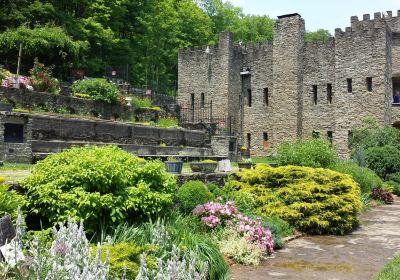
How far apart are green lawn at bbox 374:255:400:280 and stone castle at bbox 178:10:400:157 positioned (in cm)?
2226

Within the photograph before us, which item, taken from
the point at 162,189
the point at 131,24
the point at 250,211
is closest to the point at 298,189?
the point at 250,211

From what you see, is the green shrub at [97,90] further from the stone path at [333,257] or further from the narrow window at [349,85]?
the narrow window at [349,85]

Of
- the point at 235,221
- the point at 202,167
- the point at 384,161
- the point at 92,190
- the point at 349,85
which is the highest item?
the point at 349,85

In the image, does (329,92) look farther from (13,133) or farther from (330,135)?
(13,133)

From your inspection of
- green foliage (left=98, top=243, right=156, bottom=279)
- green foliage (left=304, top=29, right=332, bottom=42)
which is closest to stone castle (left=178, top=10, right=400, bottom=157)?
green foliage (left=304, top=29, right=332, bottom=42)

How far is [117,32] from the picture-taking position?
38125 millimetres

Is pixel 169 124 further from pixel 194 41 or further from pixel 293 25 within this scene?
pixel 194 41

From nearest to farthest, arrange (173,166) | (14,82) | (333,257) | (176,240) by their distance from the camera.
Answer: (176,240) → (333,257) → (173,166) → (14,82)

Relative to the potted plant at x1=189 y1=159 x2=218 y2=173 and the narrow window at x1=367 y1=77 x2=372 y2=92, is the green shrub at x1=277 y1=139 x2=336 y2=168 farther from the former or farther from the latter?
the narrow window at x1=367 y1=77 x2=372 y2=92

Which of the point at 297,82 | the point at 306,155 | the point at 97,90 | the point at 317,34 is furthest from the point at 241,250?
the point at 317,34

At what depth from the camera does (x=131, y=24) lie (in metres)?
40.0

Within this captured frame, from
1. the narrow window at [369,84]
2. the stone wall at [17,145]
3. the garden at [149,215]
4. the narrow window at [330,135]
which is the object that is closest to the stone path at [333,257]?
the garden at [149,215]

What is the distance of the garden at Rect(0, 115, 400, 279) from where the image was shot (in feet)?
13.9

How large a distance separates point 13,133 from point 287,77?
22958 millimetres
